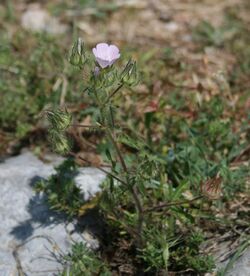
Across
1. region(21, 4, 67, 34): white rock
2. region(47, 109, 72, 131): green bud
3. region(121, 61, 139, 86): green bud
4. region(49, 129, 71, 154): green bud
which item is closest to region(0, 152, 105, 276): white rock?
region(49, 129, 71, 154): green bud

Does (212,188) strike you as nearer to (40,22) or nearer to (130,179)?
(130,179)

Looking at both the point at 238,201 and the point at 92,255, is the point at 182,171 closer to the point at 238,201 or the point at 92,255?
the point at 238,201

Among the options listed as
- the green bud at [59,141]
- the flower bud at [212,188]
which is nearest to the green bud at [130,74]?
the green bud at [59,141]

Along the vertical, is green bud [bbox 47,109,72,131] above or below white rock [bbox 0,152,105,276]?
above

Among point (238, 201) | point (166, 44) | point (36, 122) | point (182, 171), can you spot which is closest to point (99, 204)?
point (182, 171)

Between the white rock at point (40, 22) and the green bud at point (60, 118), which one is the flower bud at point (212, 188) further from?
the white rock at point (40, 22)

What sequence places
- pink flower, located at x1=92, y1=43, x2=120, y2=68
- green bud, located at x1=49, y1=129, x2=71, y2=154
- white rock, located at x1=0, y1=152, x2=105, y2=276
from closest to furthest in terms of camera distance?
pink flower, located at x1=92, y1=43, x2=120, y2=68
green bud, located at x1=49, y1=129, x2=71, y2=154
white rock, located at x1=0, y1=152, x2=105, y2=276

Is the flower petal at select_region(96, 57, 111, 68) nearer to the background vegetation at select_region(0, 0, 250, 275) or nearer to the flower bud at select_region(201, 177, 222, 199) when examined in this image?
the background vegetation at select_region(0, 0, 250, 275)

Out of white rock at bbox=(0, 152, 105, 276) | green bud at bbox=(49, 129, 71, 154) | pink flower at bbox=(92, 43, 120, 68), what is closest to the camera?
pink flower at bbox=(92, 43, 120, 68)
